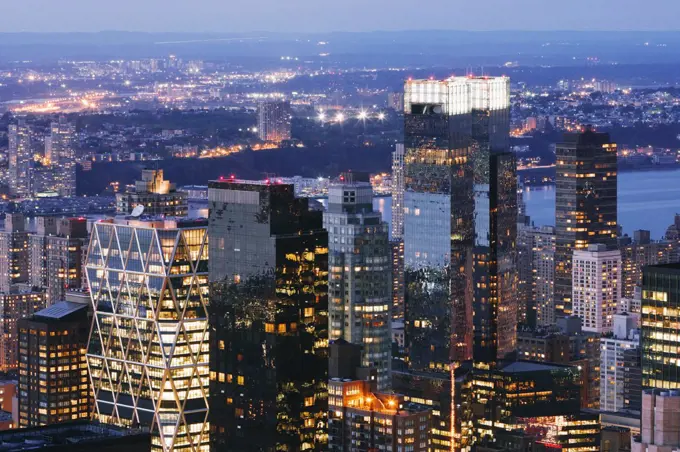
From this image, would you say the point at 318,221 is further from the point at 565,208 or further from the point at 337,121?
the point at 337,121

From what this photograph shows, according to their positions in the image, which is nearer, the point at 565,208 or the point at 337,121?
the point at 565,208

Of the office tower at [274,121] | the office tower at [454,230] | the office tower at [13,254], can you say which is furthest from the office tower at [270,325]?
the office tower at [274,121]

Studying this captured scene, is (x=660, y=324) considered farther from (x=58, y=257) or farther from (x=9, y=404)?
→ (x=58, y=257)

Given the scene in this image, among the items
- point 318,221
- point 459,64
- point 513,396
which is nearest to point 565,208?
point 459,64

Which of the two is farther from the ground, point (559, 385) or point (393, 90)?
point (393, 90)

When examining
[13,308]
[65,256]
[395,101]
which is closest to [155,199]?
[65,256]

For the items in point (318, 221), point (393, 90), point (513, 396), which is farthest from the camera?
point (393, 90)
